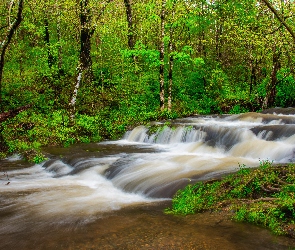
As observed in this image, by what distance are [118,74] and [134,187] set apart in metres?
13.9

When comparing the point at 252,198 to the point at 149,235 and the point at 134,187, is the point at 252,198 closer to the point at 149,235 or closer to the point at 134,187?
the point at 149,235

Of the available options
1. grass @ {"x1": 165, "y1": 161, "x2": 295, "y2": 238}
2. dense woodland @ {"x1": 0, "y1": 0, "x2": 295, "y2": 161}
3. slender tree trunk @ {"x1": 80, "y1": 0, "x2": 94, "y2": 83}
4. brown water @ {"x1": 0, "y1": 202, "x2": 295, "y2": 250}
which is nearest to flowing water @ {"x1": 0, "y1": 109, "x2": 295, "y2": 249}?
brown water @ {"x1": 0, "y1": 202, "x2": 295, "y2": 250}

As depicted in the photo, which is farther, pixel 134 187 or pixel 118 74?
pixel 118 74

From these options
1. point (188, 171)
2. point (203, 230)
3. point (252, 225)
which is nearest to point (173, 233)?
point (203, 230)

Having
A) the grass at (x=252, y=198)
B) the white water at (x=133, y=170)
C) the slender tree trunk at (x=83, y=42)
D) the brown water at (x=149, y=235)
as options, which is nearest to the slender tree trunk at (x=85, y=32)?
the slender tree trunk at (x=83, y=42)

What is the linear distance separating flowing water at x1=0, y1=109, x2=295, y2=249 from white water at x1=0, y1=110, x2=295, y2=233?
0.08 ft

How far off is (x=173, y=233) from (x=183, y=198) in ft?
5.59

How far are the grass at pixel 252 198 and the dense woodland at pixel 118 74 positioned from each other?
8.16 meters

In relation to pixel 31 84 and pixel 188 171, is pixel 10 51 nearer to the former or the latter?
pixel 31 84

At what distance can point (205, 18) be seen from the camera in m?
25.1

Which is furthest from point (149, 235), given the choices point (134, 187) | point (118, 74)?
point (118, 74)

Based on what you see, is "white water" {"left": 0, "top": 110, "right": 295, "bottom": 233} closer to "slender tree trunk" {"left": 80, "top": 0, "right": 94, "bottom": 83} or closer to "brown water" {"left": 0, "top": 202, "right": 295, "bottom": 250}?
"brown water" {"left": 0, "top": 202, "right": 295, "bottom": 250}

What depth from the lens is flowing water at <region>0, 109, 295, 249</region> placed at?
5.17 metres

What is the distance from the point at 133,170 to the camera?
396 inches
